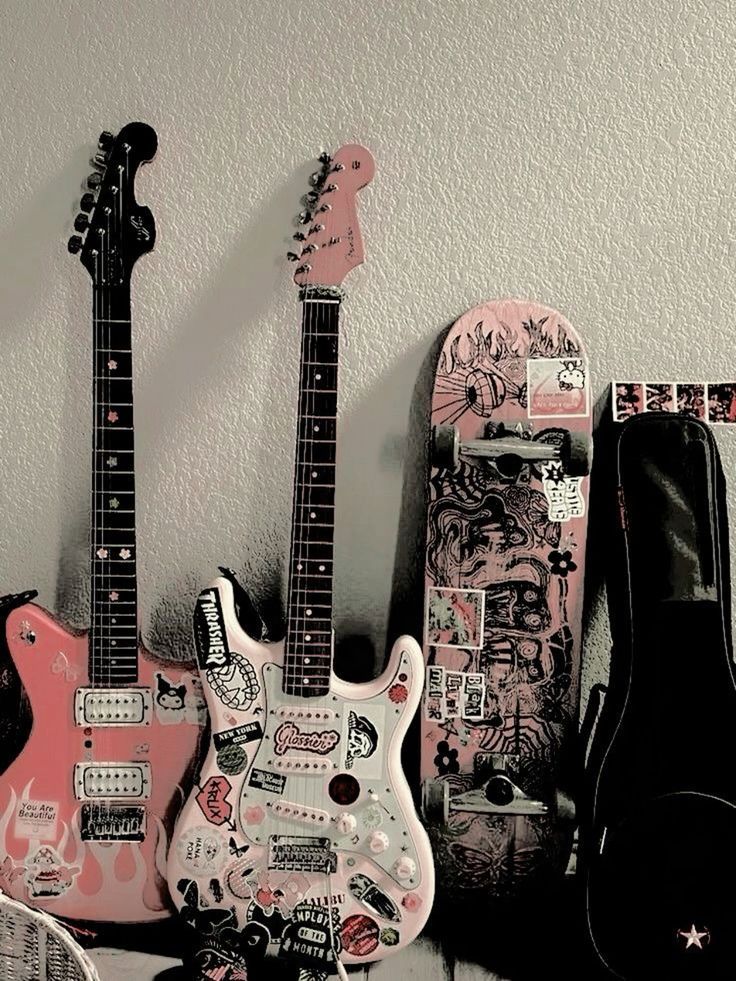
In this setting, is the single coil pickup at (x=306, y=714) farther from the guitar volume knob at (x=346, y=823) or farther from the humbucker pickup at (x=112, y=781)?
the humbucker pickup at (x=112, y=781)

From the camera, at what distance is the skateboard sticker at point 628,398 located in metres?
1.45

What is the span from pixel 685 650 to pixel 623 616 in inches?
4.0

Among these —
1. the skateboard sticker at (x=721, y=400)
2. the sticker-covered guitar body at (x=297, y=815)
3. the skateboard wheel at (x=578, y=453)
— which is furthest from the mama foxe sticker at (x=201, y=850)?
the skateboard sticker at (x=721, y=400)

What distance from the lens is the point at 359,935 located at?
134cm

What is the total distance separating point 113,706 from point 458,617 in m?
0.60

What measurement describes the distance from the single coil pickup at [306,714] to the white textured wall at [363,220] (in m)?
0.22

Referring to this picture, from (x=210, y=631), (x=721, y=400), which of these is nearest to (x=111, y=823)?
(x=210, y=631)

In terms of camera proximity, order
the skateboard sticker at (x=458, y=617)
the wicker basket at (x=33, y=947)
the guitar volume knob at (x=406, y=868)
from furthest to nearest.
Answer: the skateboard sticker at (x=458, y=617) < the guitar volume knob at (x=406, y=868) < the wicker basket at (x=33, y=947)

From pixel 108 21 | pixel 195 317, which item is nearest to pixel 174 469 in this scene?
pixel 195 317

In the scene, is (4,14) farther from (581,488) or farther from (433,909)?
(433,909)

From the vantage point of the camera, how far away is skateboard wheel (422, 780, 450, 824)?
1377mm

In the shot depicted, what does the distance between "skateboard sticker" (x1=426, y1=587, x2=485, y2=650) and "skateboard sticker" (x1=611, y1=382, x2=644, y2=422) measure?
0.40 metres

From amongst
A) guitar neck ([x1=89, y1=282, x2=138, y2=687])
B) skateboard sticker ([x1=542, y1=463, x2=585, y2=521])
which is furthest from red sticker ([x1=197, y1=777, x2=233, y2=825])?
skateboard sticker ([x1=542, y1=463, x2=585, y2=521])

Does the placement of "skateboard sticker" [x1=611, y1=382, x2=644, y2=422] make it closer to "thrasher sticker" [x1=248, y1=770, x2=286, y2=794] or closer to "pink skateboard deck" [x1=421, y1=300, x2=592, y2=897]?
"pink skateboard deck" [x1=421, y1=300, x2=592, y2=897]
